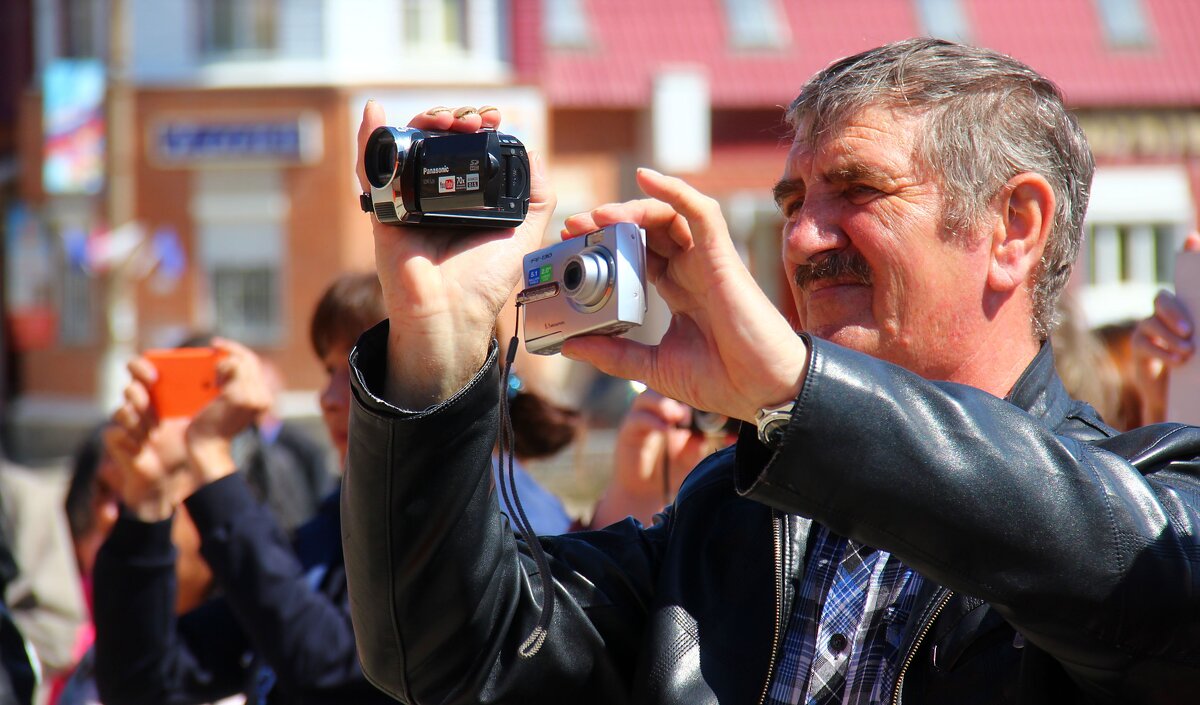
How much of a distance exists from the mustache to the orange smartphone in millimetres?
1577

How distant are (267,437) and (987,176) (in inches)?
169

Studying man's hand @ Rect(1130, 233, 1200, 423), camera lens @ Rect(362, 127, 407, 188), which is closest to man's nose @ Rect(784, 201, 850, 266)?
camera lens @ Rect(362, 127, 407, 188)

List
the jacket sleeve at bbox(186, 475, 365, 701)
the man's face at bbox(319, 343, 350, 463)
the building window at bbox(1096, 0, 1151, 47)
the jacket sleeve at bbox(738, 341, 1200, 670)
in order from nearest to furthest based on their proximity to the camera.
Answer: the jacket sleeve at bbox(738, 341, 1200, 670), the jacket sleeve at bbox(186, 475, 365, 701), the man's face at bbox(319, 343, 350, 463), the building window at bbox(1096, 0, 1151, 47)

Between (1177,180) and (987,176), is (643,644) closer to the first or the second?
(987,176)

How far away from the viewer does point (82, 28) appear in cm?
1847

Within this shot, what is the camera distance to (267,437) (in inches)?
226

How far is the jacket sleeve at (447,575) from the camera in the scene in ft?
5.45

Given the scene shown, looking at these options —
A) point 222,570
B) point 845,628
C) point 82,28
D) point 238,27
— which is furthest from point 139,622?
point 82,28

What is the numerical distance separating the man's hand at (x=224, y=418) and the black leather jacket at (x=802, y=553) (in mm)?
1167

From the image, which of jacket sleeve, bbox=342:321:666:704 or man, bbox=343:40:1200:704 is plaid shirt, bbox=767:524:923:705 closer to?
man, bbox=343:40:1200:704

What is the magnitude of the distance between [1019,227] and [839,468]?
0.72 meters

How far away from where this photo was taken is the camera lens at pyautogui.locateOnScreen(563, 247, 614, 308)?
1597mm

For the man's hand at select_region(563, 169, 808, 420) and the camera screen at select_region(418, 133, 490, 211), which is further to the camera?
the camera screen at select_region(418, 133, 490, 211)

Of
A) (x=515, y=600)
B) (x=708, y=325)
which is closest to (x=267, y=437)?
(x=515, y=600)
